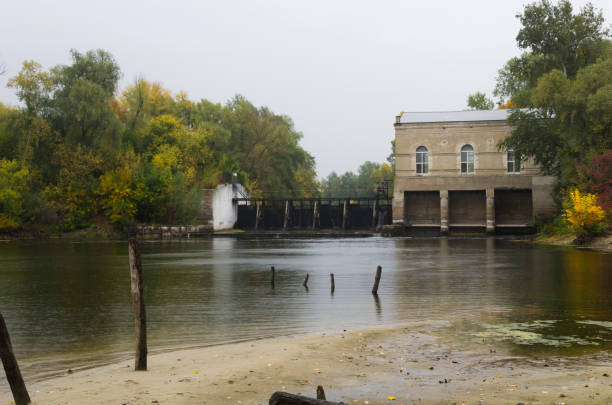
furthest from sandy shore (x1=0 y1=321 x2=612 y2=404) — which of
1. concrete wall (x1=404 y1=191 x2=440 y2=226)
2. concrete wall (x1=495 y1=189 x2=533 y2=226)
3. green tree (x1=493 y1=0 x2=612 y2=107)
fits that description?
concrete wall (x1=495 y1=189 x2=533 y2=226)

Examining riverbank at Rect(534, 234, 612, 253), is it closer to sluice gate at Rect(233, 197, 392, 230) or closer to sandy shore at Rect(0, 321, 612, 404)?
sluice gate at Rect(233, 197, 392, 230)

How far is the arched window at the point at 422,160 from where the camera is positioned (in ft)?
199

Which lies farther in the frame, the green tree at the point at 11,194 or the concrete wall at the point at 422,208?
the concrete wall at the point at 422,208

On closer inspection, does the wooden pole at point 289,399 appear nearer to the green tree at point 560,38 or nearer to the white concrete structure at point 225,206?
the green tree at point 560,38

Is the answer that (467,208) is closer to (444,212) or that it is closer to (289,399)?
(444,212)

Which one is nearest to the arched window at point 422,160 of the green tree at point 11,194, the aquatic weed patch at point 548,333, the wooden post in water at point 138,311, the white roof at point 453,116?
the white roof at point 453,116

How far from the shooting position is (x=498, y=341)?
477 inches

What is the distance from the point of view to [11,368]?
804 centimetres

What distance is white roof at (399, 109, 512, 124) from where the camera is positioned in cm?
6027

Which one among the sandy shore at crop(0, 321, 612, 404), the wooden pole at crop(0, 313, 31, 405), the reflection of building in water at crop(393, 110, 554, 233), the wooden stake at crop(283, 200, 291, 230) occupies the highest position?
the reflection of building in water at crop(393, 110, 554, 233)

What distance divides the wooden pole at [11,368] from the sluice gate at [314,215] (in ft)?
196

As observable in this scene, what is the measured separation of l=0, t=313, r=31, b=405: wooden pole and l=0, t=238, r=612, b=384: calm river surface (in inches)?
78.9

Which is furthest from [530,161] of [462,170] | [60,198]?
[60,198]

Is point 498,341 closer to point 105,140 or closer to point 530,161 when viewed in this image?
point 530,161
